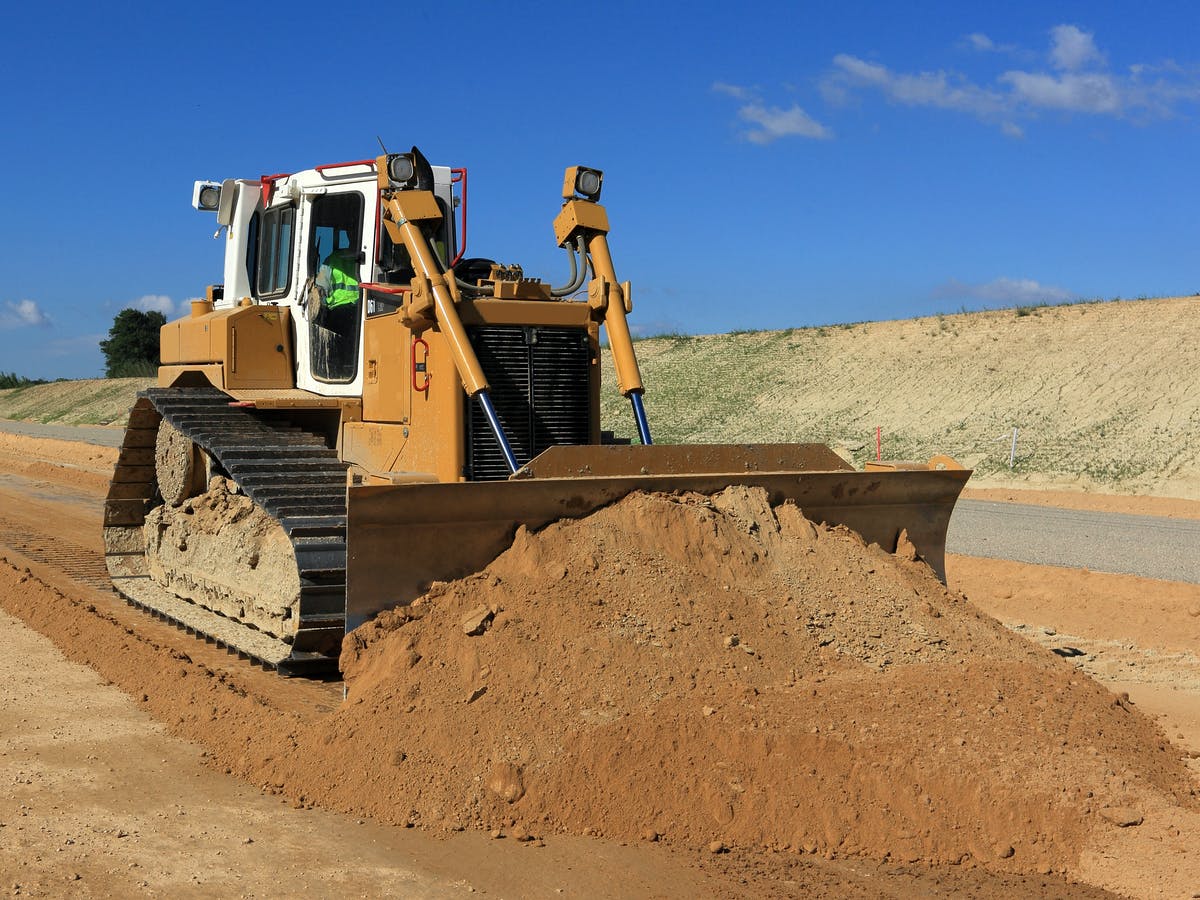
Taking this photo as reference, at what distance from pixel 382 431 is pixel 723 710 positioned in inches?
139

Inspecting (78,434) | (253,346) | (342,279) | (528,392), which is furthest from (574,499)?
(78,434)

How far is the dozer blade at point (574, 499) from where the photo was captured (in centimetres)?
616

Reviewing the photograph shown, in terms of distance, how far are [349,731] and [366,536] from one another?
1.00 metres

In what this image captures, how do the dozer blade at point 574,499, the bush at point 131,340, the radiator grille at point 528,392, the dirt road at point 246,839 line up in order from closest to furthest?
the dirt road at point 246,839 → the dozer blade at point 574,499 → the radiator grille at point 528,392 → the bush at point 131,340

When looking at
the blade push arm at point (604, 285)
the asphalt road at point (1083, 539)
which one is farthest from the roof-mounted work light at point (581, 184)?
the asphalt road at point (1083, 539)

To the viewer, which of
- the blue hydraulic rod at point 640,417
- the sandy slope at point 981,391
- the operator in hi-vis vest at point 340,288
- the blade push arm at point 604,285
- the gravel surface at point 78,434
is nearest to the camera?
the blade push arm at point 604,285

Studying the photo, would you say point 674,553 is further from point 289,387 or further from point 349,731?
point 289,387

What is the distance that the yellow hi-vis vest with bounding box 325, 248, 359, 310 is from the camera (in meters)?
8.74

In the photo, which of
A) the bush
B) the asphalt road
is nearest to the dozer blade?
the asphalt road

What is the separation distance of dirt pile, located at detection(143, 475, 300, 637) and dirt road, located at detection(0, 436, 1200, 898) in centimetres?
41

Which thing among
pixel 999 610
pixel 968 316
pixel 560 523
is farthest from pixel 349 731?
pixel 968 316

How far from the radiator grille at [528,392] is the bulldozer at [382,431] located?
1 cm

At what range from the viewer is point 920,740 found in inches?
213

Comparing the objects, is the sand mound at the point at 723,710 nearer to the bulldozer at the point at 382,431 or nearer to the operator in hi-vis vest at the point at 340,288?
the bulldozer at the point at 382,431
